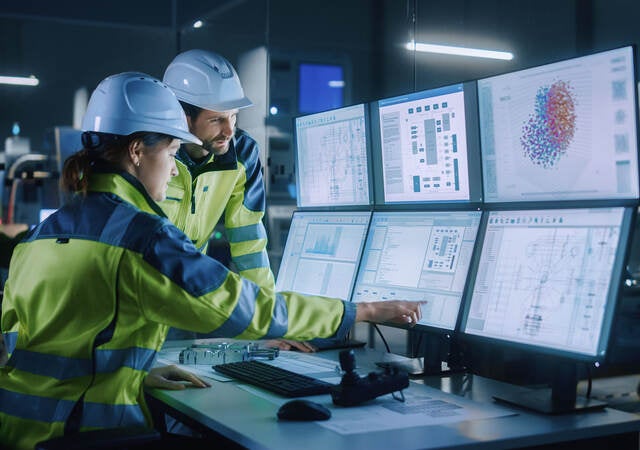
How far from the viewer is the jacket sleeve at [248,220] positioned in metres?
2.72

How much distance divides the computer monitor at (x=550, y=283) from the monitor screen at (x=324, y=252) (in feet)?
1.69

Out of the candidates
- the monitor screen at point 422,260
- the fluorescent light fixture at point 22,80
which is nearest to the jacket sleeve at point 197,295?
the monitor screen at point 422,260

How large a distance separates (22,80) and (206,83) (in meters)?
4.95

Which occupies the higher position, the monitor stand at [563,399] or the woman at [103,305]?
the woman at [103,305]

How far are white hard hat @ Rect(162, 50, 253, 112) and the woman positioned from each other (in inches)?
33.8

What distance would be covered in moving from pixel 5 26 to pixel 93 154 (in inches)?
224

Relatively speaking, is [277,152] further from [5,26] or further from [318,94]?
[5,26]

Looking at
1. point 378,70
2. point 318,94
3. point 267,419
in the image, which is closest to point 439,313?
point 267,419

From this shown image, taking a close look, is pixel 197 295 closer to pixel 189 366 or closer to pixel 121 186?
pixel 121 186

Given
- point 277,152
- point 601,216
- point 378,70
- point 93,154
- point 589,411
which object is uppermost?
point 378,70

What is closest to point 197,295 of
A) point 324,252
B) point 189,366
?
point 189,366

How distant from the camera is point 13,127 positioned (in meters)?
6.84

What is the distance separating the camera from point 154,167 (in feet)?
5.73

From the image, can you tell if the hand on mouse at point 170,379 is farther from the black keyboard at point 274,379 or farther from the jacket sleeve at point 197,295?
the jacket sleeve at point 197,295
